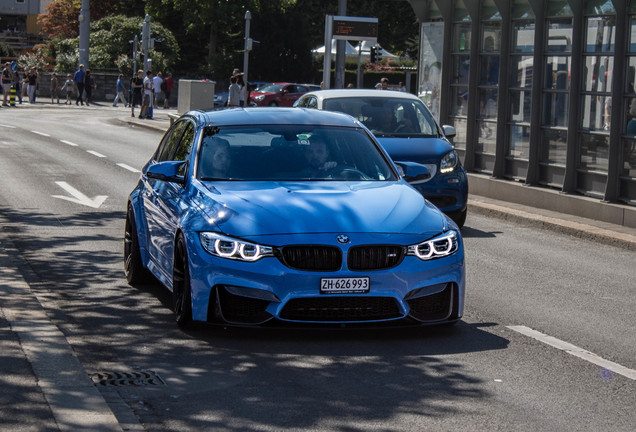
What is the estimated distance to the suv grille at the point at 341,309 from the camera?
7.36 m

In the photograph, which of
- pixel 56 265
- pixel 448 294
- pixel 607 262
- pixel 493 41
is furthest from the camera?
pixel 493 41

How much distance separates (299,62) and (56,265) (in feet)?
205

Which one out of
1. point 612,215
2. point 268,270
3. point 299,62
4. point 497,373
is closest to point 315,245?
point 268,270

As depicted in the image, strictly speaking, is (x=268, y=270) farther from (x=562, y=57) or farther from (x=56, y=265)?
(x=562, y=57)

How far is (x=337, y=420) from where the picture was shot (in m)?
5.63

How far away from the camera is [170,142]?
9.76 m

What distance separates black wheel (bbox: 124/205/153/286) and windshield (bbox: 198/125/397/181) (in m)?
1.21

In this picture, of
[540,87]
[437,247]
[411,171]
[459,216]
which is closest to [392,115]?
[459,216]

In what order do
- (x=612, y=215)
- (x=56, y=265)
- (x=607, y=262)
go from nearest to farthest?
(x=56, y=265) → (x=607, y=262) → (x=612, y=215)

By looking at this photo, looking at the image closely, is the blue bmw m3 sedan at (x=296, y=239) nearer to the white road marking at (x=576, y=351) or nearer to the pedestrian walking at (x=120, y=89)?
the white road marking at (x=576, y=351)

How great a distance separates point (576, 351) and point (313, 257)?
175 centimetres

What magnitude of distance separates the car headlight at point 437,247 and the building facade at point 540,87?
26.5 feet

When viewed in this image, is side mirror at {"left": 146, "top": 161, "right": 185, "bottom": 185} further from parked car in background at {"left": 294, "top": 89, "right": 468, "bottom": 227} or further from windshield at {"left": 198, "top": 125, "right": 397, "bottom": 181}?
parked car in background at {"left": 294, "top": 89, "right": 468, "bottom": 227}

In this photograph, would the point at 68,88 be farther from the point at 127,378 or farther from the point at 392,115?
the point at 127,378
